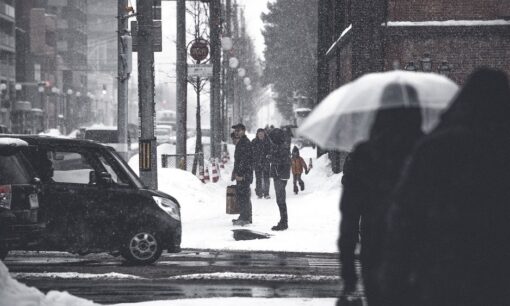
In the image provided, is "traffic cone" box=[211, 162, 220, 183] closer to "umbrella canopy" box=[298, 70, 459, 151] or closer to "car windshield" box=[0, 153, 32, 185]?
"car windshield" box=[0, 153, 32, 185]

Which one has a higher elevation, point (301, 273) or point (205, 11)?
point (205, 11)

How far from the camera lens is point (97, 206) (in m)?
11.5

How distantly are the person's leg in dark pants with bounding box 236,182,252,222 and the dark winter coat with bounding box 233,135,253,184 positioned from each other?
0.25 metres

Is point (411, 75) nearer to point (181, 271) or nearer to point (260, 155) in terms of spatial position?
point (181, 271)

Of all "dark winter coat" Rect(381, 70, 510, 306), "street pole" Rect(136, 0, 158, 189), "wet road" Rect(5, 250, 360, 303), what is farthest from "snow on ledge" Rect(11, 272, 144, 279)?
"dark winter coat" Rect(381, 70, 510, 306)

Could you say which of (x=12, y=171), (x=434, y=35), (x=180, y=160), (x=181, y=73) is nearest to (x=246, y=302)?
(x=12, y=171)

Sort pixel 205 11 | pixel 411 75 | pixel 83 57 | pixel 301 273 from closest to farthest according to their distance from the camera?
pixel 411 75
pixel 301 273
pixel 205 11
pixel 83 57

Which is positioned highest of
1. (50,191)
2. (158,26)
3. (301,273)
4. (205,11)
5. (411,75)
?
(205,11)

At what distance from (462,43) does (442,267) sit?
2309 cm

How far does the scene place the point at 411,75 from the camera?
17.7 feet

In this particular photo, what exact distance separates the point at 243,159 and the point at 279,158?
2.55ft

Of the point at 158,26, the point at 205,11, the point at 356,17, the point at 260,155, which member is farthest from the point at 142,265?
the point at 205,11

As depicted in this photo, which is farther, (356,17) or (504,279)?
(356,17)

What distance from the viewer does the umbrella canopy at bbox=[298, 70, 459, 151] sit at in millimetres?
5125
